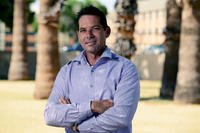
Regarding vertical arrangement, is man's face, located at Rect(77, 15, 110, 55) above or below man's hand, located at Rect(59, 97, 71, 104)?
above

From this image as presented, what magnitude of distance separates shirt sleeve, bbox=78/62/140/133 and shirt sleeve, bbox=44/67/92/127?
2.5 inches

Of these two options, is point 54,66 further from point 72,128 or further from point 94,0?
point 94,0

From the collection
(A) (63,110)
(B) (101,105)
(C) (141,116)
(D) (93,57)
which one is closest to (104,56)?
(D) (93,57)

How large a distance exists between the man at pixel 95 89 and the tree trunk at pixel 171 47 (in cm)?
1553

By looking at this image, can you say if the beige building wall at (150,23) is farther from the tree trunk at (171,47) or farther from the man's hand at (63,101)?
the man's hand at (63,101)

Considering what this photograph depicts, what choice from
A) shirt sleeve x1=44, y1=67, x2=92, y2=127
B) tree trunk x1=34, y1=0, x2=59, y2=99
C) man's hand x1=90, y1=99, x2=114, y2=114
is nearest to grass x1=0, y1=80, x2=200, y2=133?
tree trunk x1=34, y1=0, x2=59, y2=99

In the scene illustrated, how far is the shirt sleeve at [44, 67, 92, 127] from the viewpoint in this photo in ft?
10.4

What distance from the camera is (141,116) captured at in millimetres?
13781

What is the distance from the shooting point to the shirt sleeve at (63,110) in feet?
10.4

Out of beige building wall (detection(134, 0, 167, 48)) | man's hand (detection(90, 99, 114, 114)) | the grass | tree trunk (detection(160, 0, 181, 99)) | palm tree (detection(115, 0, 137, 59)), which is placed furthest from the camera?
beige building wall (detection(134, 0, 167, 48))

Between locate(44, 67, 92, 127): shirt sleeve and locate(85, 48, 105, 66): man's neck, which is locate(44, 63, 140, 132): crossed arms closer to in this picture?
locate(44, 67, 92, 127): shirt sleeve

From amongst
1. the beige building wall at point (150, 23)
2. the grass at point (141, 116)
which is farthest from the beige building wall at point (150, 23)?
the grass at point (141, 116)

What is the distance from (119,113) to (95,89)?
0.22 meters

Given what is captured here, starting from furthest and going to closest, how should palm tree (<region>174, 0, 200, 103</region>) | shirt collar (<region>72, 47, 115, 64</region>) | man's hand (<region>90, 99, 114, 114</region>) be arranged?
palm tree (<region>174, 0, 200, 103</region>), shirt collar (<region>72, 47, 115, 64</region>), man's hand (<region>90, 99, 114, 114</region>)
